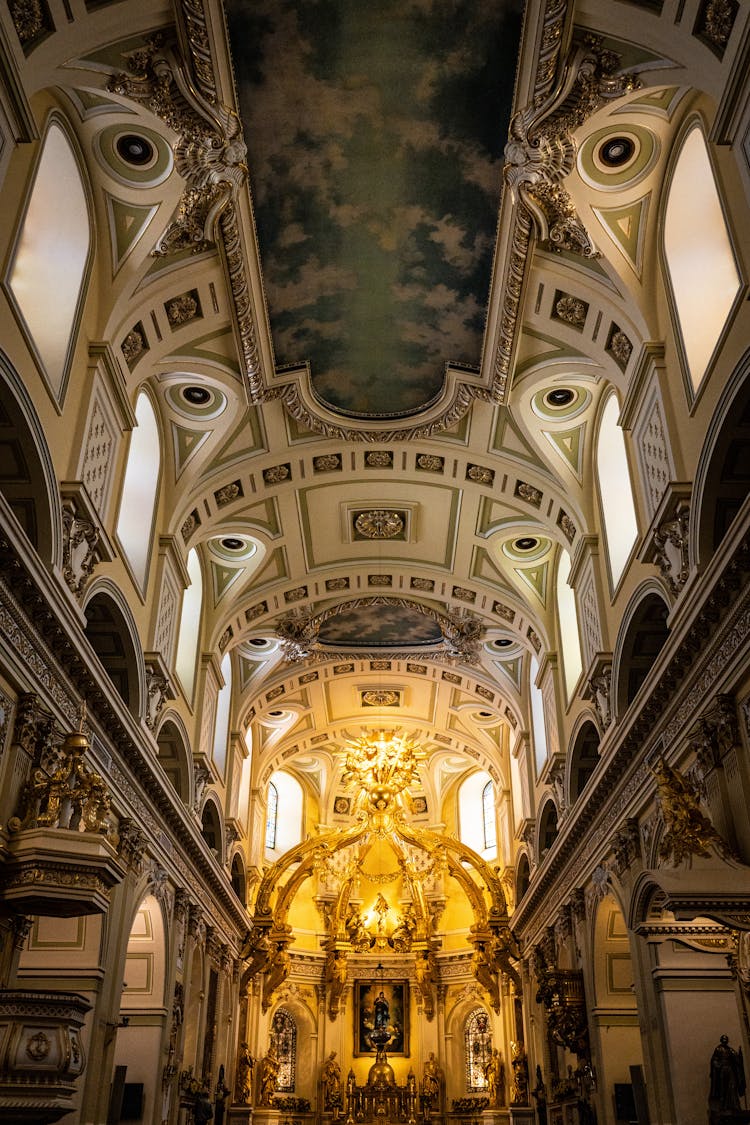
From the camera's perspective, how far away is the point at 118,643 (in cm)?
1559

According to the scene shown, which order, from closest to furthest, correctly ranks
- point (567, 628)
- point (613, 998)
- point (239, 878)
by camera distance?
point (613, 998), point (567, 628), point (239, 878)

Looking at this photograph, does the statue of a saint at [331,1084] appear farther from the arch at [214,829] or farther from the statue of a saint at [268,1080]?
the arch at [214,829]

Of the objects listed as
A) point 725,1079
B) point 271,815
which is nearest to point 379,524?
point 725,1079

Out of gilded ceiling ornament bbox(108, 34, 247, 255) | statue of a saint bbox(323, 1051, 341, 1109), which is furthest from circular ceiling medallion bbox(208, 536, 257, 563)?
statue of a saint bbox(323, 1051, 341, 1109)

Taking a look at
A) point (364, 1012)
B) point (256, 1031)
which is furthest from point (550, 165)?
point (364, 1012)

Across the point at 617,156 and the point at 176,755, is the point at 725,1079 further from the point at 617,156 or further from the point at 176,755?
the point at 617,156

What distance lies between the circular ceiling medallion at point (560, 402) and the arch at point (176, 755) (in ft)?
28.1

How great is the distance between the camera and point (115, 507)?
571 inches

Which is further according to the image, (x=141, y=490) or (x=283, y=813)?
(x=283, y=813)

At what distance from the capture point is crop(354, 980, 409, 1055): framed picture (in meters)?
32.6

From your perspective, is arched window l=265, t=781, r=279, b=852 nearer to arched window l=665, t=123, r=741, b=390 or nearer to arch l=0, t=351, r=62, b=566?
arch l=0, t=351, r=62, b=566

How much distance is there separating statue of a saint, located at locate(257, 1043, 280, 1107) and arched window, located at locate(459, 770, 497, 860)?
9.16 meters

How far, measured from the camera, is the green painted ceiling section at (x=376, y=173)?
1234cm

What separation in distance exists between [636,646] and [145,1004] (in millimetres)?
10486
